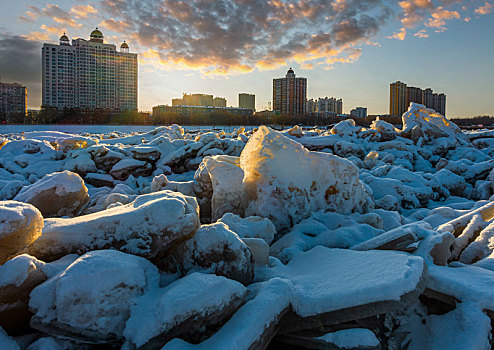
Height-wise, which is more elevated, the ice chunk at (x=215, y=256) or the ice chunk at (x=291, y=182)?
the ice chunk at (x=291, y=182)

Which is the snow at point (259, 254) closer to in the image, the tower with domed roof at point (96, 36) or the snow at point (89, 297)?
the snow at point (89, 297)

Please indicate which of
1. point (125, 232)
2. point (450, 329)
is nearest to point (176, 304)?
point (125, 232)

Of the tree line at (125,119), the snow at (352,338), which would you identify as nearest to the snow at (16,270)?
the snow at (352,338)

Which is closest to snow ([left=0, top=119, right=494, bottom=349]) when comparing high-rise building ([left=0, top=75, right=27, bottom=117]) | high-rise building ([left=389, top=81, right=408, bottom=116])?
high-rise building ([left=389, top=81, right=408, bottom=116])

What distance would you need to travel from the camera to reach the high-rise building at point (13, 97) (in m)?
60.0

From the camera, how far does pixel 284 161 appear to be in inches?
162

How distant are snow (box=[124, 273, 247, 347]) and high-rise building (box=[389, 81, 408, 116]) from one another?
5956 centimetres

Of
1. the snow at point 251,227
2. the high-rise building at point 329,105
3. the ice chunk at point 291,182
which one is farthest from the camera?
the high-rise building at point 329,105

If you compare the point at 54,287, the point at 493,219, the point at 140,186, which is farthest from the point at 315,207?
the point at 140,186

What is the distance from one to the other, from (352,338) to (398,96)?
196ft

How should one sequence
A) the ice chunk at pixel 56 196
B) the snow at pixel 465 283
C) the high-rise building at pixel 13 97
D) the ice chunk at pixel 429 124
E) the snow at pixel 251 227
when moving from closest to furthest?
the snow at pixel 465 283 < the snow at pixel 251 227 < the ice chunk at pixel 56 196 < the ice chunk at pixel 429 124 < the high-rise building at pixel 13 97

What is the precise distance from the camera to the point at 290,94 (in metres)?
65.2

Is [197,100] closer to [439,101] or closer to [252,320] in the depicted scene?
[439,101]

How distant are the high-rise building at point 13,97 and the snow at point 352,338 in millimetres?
71088
